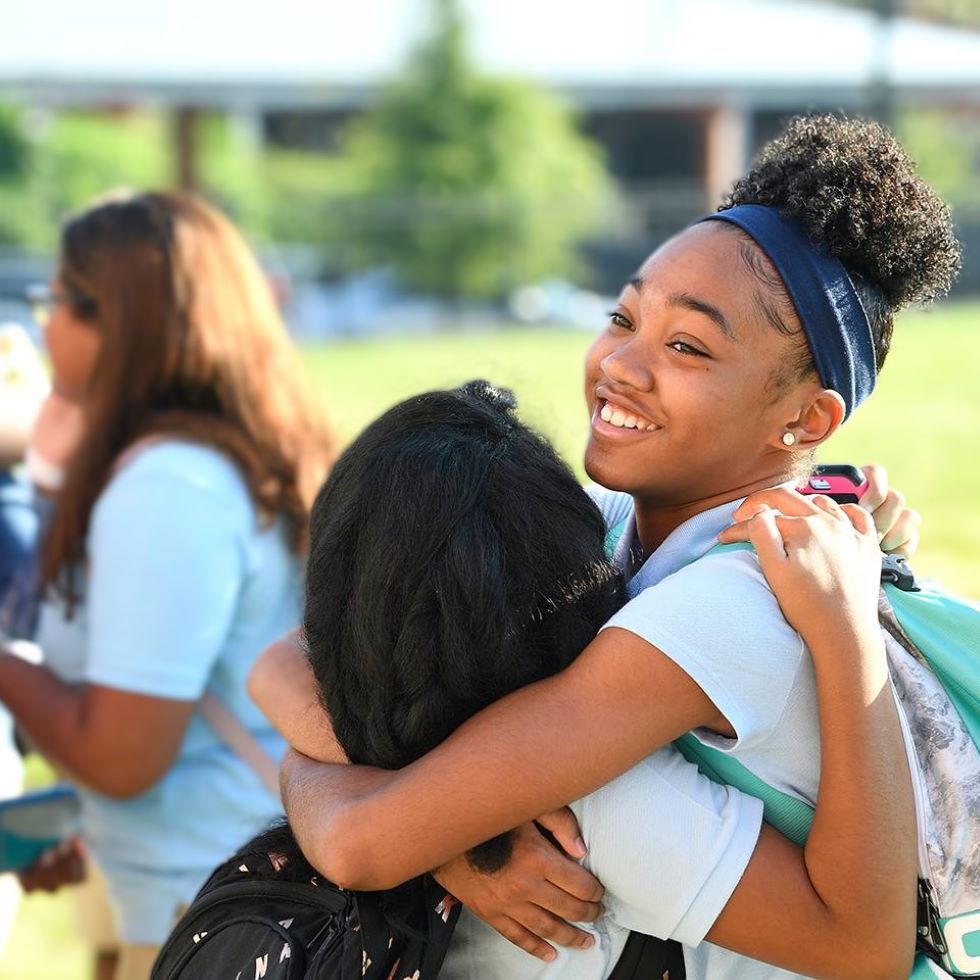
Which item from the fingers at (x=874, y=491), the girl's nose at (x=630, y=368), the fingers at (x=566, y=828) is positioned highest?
the girl's nose at (x=630, y=368)

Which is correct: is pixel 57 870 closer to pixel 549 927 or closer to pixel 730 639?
pixel 549 927

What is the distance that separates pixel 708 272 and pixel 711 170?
34.3 m

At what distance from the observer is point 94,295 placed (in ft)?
9.81

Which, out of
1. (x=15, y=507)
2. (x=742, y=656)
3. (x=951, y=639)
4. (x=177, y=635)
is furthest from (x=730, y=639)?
(x=15, y=507)

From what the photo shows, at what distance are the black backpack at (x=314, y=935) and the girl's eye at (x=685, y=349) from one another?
67cm

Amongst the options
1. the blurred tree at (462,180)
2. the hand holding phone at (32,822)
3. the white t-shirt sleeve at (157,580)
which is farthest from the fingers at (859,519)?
the blurred tree at (462,180)

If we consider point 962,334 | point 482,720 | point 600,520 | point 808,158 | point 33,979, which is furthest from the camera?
point 962,334

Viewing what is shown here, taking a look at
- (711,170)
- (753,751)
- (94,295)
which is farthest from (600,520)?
(711,170)

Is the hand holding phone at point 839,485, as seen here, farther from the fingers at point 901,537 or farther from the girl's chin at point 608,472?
the girl's chin at point 608,472

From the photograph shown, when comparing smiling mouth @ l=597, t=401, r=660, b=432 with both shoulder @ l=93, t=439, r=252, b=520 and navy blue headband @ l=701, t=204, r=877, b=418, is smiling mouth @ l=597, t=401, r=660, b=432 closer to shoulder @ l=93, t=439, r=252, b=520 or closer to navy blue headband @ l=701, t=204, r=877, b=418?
navy blue headband @ l=701, t=204, r=877, b=418

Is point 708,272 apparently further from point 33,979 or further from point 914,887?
point 33,979

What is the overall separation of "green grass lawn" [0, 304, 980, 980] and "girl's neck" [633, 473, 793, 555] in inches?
5.2

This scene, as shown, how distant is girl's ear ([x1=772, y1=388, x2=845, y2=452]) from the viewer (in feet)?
5.70

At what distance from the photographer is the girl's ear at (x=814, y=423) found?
174 cm
